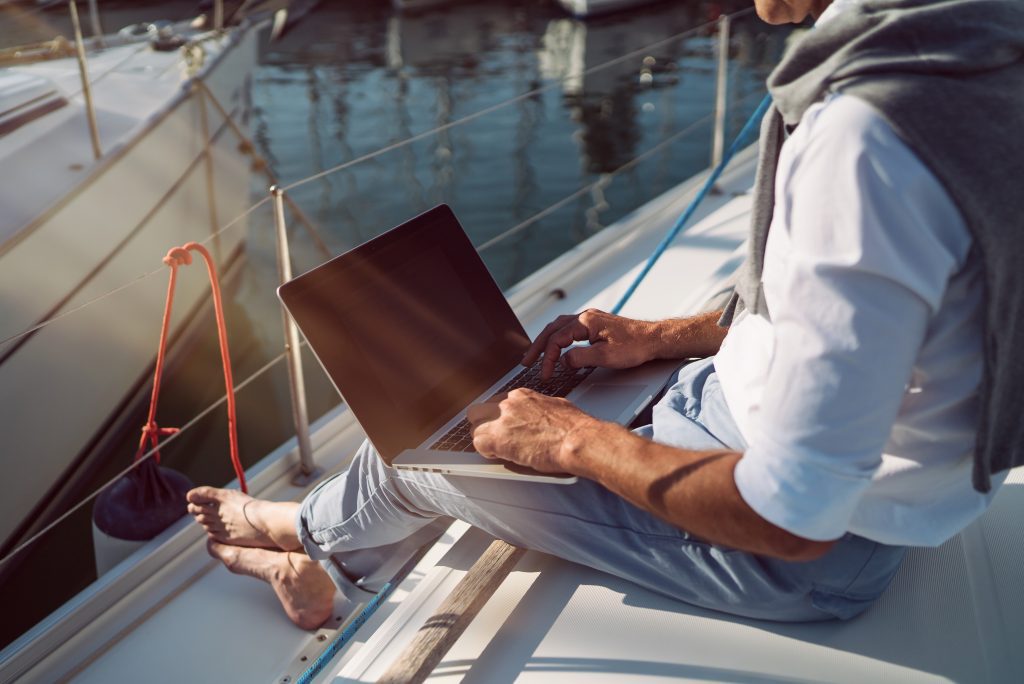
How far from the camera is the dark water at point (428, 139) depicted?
3.16 metres

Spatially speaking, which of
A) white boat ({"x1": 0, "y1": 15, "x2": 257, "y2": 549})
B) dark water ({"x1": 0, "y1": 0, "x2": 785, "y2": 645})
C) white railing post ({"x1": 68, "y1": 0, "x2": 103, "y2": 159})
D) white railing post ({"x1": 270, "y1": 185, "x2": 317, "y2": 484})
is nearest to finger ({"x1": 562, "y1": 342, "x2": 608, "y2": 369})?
white railing post ({"x1": 270, "y1": 185, "x2": 317, "y2": 484})

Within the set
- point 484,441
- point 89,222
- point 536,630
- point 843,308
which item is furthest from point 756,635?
point 89,222

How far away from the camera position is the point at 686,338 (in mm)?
1218

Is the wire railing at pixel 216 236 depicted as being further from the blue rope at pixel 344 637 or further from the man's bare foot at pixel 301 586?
the blue rope at pixel 344 637

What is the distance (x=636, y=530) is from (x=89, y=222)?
7.63 ft

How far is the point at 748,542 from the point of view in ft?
2.49

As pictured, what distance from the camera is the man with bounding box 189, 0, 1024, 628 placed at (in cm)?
63

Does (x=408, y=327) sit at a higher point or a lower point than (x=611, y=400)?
higher

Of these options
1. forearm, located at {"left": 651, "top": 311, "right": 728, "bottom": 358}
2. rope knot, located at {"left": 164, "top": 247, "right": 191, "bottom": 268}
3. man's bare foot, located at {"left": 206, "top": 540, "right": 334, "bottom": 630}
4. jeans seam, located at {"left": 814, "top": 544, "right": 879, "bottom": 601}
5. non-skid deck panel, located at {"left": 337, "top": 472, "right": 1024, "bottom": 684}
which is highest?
rope knot, located at {"left": 164, "top": 247, "right": 191, "bottom": 268}

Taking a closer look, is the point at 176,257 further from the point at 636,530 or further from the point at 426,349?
the point at 636,530

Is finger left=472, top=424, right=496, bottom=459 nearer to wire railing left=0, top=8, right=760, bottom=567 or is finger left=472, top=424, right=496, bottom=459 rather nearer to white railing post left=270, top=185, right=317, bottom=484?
wire railing left=0, top=8, right=760, bottom=567

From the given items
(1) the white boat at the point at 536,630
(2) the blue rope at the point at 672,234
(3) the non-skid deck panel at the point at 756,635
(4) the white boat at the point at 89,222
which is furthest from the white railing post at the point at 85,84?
(3) the non-skid deck panel at the point at 756,635

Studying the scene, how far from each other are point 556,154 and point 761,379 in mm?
6538

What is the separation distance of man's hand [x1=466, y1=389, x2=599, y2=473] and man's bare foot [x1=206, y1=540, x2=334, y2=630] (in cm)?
49
